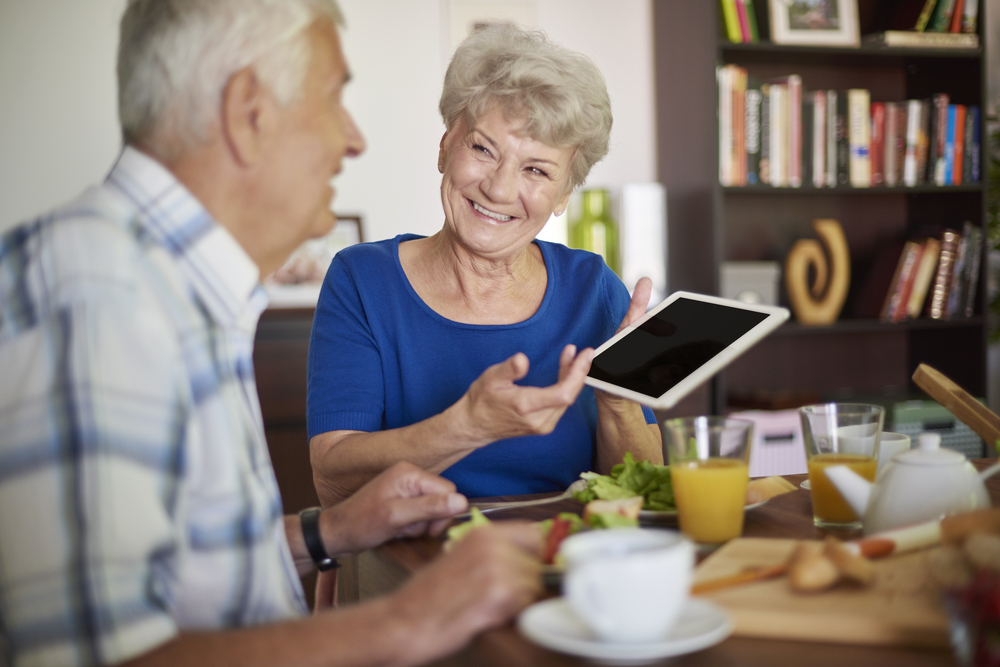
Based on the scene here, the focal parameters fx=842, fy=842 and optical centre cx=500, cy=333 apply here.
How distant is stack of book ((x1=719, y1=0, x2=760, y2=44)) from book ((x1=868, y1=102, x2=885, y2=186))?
21.8 inches

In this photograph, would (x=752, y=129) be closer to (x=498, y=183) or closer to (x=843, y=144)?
(x=843, y=144)

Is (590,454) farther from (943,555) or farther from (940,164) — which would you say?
(940,164)

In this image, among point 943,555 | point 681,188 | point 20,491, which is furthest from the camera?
point 681,188

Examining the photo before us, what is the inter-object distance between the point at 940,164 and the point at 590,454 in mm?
2334

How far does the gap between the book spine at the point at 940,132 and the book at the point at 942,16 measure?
0.81 ft

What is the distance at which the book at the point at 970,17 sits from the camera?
3.08 m

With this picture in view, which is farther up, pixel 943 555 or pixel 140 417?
pixel 140 417

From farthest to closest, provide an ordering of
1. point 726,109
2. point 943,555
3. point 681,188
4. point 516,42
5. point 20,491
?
point 681,188, point 726,109, point 516,42, point 943,555, point 20,491

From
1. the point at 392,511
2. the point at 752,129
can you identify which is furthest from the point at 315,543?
the point at 752,129

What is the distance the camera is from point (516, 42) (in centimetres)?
150

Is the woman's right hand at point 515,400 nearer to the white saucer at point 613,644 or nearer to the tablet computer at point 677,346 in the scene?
the tablet computer at point 677,346

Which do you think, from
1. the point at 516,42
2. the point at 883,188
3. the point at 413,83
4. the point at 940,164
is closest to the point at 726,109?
the point at 883,188

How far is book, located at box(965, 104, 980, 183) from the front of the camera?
3131mm

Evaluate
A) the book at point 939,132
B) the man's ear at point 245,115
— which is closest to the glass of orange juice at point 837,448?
the man's ear at point 245,115
